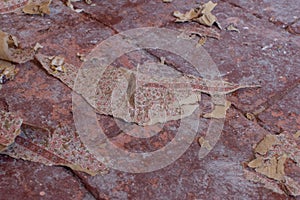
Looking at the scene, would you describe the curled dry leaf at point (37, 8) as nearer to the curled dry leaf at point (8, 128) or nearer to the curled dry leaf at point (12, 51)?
the curled dry leaf at point (12, 51)

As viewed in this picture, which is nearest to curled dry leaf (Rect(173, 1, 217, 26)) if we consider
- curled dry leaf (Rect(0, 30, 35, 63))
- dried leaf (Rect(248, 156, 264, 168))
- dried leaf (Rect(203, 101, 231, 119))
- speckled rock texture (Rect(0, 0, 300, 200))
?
speckled rock texture (Rect(0, 0, 300, 200))

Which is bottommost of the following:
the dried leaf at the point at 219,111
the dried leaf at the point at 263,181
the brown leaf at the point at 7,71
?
the dried leaf at the point at 219,111

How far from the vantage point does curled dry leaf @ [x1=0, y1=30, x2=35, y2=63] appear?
1983mm

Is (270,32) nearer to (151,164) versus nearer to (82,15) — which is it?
(82,15)

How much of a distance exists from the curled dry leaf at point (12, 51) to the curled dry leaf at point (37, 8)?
0.29 meters

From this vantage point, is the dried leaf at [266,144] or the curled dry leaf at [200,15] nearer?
the dried leaf at [266,144]

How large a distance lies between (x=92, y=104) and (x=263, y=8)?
1277 mm

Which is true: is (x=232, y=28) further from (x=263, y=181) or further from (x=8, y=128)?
(x=8, y=128)

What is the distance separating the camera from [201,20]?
2.36 m

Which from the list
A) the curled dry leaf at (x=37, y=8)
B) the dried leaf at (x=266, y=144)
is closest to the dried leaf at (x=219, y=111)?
the dried leaf at (x=266, y=144)

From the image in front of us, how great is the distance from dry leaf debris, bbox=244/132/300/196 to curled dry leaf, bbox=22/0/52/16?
1.34 metres

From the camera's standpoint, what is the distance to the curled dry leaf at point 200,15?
7.75 feet

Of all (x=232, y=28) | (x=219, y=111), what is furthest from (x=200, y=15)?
(x=219, y=111)

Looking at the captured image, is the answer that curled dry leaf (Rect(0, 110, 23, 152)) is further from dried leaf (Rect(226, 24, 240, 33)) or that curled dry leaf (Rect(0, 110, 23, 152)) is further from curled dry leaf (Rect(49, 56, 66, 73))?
dried leaf (Rect(226, 24, 240, 33))
